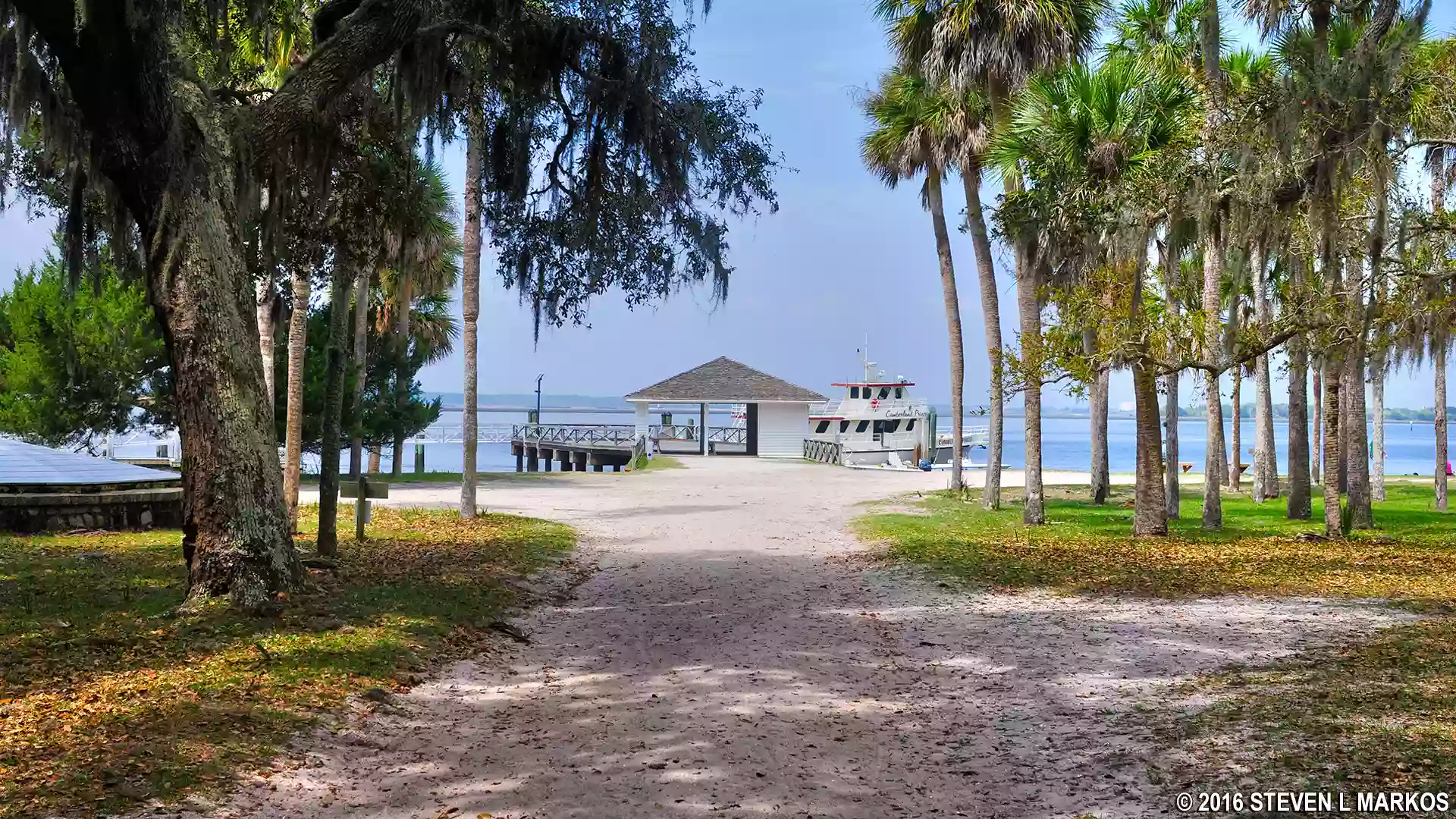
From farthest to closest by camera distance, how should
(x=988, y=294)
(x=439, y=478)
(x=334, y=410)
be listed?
1. (x=439, y=478)
2. (x=988, y=294)
3. (x=334, y=410)

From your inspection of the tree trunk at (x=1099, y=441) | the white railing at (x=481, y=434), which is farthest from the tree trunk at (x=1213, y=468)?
the white railing at (x=481, y=434)

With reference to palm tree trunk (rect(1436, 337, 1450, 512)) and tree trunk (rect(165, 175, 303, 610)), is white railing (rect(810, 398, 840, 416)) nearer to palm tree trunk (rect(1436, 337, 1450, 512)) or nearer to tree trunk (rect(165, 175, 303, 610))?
palm tree trunk (rect(1436, 337, 1450, 512))

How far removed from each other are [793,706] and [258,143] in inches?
260

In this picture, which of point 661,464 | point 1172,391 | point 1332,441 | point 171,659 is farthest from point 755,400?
point 171,659

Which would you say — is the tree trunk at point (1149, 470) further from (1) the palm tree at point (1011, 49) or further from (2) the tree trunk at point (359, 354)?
(2) the tree trunk at point (359, 354)

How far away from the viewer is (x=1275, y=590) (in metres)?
11.0

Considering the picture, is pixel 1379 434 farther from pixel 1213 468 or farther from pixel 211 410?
pixel 211 410

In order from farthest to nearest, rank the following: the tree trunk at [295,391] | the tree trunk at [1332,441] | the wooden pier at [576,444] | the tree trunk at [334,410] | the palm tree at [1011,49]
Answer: the wooden pier at [576,444] → the palm tree at [1011,49] → the tree trunk at [295,391] → the tree trunk at [1332,441] → the tree trunk at [334,410]

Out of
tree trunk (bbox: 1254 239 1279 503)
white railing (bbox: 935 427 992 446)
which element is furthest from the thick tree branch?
white railing (bbox: 935 427 992 446)

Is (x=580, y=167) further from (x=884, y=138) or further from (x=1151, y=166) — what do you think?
(x=884, y=138)

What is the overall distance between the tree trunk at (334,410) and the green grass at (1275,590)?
683 cm

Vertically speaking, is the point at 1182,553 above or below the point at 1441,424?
below

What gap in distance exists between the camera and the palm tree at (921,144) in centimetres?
2086

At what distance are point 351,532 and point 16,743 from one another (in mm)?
10320
